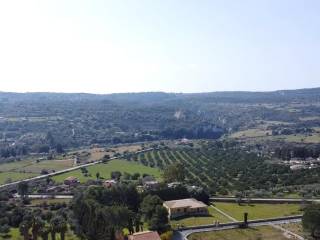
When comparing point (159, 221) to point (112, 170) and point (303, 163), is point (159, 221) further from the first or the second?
point (303, 163)

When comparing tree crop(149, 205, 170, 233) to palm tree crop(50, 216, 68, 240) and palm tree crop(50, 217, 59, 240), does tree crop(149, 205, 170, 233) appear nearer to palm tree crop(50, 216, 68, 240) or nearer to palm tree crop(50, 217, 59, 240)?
palm tree crop(50, 216, 68, 240)

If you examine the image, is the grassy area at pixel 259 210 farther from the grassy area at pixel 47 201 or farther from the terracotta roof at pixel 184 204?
the grassy area at pixel 47 201

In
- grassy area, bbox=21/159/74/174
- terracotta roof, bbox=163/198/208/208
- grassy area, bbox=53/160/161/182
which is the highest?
terracotta roof, bbox=163/198/208/208

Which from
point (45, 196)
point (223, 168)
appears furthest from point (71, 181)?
point (223, 168)

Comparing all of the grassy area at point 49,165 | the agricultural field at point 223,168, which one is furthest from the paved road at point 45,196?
the grassy area at point 49,165

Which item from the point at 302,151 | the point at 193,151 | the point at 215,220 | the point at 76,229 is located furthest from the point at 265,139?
the point at 76,229

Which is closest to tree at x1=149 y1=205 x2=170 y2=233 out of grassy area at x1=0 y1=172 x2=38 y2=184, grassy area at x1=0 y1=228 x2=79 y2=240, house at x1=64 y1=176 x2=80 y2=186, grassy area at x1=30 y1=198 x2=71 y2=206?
grassy area at x1=0 y1=228 x2=79 y2=240

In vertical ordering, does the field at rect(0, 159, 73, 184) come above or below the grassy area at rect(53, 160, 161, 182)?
below
